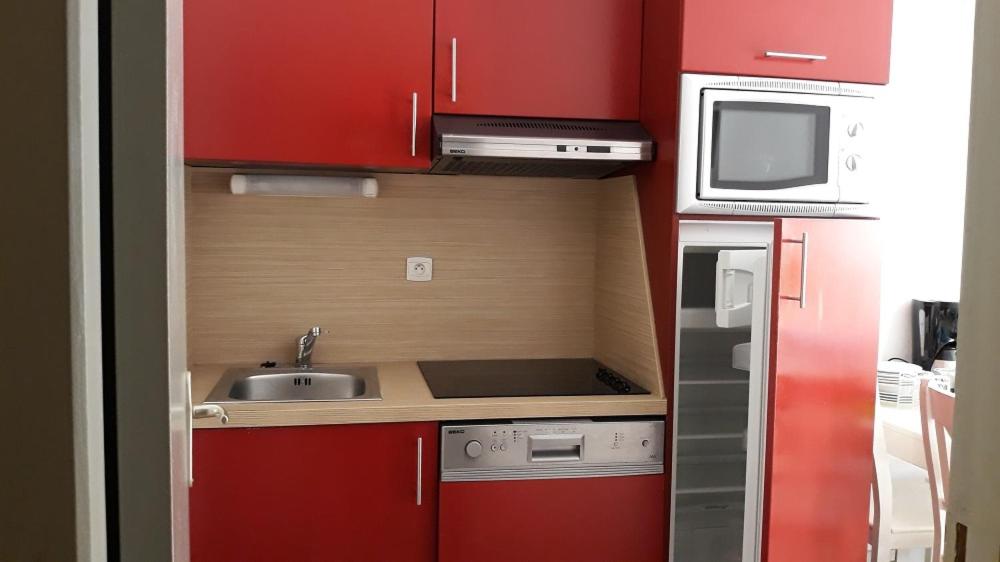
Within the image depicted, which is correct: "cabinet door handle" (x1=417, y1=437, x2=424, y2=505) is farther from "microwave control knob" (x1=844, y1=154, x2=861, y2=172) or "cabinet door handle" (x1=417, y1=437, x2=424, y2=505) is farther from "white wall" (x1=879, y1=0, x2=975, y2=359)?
"white wall" (x1=879, y1=0, x2=975, y2=359)

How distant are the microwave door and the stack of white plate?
38.2 inches

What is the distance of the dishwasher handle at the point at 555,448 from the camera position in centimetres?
238

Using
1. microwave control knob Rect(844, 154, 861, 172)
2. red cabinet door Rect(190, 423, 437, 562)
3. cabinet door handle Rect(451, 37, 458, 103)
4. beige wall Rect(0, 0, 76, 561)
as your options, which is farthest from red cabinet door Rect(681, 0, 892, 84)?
beige wall Rect(0, 0, 76, 561)

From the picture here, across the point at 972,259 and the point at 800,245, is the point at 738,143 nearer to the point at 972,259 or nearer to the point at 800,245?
the point at 800,245

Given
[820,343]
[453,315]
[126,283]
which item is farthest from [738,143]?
[126,283]

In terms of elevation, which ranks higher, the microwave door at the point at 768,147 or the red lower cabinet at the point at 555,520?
the microwave door at the point at 768,147

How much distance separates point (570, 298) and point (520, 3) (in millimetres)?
1037

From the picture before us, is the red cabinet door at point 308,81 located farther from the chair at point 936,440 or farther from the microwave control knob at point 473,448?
the chair at point 936,440

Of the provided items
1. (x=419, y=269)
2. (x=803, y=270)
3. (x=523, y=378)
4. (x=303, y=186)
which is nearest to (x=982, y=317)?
(x=803, y=270)

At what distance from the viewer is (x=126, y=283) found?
0.51m

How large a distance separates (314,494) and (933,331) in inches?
105

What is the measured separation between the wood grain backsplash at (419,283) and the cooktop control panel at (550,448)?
319mm

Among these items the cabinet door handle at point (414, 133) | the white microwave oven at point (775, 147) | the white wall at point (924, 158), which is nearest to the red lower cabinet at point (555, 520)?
the white microwave oven at point (775, 147)

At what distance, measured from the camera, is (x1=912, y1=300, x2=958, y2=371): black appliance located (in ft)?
11.5
